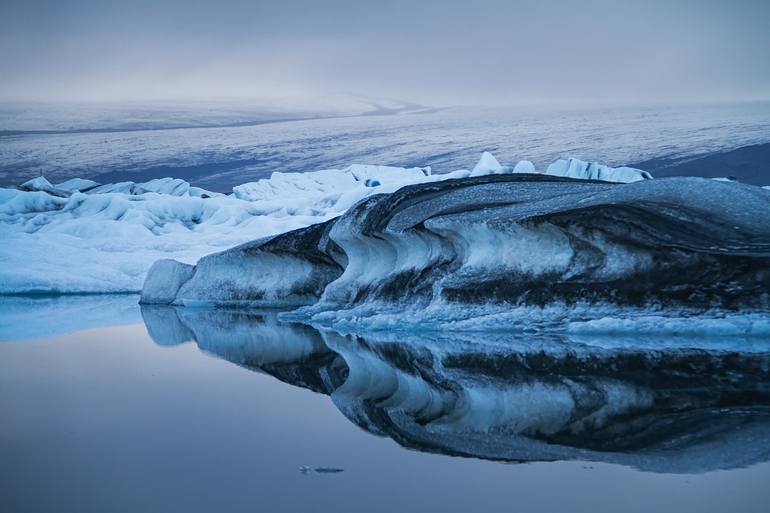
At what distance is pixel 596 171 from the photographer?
24812 mm

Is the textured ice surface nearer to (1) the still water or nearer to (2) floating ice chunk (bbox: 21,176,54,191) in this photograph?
(2) floating ice chunk (bbox: 21,176,54,191)

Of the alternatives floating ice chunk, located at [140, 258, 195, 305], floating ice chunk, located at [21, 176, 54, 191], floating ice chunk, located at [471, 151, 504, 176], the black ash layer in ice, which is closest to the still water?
the black ash layer in ice

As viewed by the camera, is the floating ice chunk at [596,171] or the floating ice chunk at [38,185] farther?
the floating ice chunk at [38,185]

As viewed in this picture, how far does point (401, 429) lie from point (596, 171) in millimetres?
22055

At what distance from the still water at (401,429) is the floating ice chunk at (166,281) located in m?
8.41

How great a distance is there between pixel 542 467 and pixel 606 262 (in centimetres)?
496

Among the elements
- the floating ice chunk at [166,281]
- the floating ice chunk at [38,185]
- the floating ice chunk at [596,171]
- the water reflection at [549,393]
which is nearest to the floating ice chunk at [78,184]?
the floating ice chunk at [38,185]

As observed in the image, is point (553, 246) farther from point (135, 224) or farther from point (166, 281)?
point (135, 224)

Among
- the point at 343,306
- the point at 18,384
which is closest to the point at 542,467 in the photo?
the point at 18,384

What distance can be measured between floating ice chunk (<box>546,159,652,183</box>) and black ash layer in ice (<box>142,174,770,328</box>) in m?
13.2

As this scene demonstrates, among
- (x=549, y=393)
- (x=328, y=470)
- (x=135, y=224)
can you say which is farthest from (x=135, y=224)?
(x=328, y=470)

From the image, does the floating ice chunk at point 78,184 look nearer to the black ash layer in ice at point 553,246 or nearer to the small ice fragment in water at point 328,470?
the black ash layer in ice at point 553,246

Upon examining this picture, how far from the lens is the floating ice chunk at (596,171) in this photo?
23.8 m

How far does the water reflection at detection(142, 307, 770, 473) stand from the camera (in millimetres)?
3230
